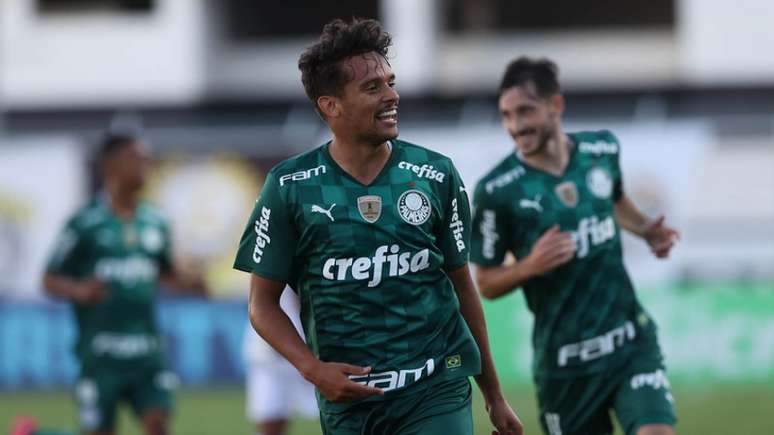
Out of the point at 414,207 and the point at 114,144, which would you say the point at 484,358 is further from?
the point at 114,144

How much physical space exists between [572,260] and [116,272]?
422cm

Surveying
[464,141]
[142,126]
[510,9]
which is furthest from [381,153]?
[510,9]

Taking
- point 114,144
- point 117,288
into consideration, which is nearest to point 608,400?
point 117,288

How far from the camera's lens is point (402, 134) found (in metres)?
19.6

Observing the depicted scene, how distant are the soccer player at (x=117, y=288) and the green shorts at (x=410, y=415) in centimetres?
457

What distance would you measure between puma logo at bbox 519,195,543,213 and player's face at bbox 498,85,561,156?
0.24 metres

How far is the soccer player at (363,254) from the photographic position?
18.8ft

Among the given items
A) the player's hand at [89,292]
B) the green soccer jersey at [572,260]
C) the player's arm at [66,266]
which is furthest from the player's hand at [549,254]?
the player's arm at [66,266]

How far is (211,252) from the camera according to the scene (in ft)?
63.6

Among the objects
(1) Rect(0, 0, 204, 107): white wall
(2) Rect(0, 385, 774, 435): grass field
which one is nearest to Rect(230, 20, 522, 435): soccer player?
(2) Rect(0, 385, 774, 435): grass field

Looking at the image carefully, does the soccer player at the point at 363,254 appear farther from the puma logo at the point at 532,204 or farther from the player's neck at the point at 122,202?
the player's neck at the point at 122,202

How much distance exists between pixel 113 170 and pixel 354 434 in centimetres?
519

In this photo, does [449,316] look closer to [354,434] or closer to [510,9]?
[354,434]

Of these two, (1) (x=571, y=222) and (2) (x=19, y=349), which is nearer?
(1) (x=571, y=222)
